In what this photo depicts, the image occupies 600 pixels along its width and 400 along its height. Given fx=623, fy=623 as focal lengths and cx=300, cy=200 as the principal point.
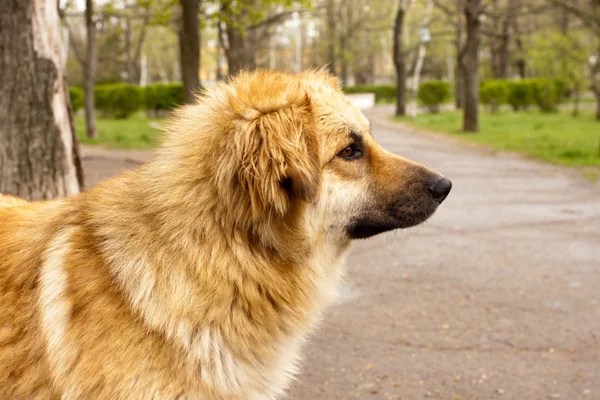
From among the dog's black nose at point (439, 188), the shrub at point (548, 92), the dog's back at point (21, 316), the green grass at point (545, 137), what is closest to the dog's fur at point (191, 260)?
the dog's back at point (21, 316)

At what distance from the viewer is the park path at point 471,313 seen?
4.03 meters

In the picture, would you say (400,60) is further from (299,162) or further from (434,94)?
(299,162)

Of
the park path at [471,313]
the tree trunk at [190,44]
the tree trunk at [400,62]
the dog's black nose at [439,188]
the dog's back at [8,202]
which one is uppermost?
the tree trunk at [400,62]

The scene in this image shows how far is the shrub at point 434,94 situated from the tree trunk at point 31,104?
108 feet

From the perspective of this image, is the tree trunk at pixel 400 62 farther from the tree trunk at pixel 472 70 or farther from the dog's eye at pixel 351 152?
the dog's eye at pixel 351 152

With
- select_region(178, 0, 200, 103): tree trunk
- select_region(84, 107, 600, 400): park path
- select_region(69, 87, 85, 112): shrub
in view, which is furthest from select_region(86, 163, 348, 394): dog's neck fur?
select_region(69, 87, 85, 112): shrub

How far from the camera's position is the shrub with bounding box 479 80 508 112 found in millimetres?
34344

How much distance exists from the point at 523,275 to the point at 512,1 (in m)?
35.1

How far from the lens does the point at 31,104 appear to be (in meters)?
5.20

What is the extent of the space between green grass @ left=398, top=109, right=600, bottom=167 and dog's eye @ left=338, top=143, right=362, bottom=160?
38.8 ft

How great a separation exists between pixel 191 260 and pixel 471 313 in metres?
3.34

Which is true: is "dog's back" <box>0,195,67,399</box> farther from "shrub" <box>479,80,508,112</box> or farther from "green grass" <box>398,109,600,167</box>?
"shrub" <box>479,80,508,112</box>

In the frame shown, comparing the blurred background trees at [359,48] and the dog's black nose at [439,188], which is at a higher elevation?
the blurred background trees at [359,48]

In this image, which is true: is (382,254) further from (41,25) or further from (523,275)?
(41,25)
